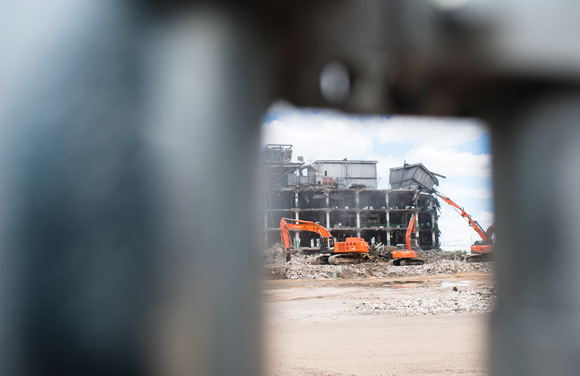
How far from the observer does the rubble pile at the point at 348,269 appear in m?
18.8

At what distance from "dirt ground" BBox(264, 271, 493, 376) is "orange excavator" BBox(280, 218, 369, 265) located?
640 cm

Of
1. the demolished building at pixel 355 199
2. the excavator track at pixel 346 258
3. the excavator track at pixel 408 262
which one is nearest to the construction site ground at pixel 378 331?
the demolished building at pixel 355 199

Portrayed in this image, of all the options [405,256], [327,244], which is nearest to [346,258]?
[327,244]

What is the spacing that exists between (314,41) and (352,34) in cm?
6

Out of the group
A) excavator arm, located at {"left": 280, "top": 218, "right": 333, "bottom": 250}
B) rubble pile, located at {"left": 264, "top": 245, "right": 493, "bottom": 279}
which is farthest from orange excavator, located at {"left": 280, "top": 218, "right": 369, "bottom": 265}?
rubble pile, located at {"left": 264, "top": 245, "right": 493, "bottom": 279}

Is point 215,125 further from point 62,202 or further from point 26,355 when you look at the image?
point 26,355

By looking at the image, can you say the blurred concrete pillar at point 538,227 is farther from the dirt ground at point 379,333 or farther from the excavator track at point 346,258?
the excavator track at point 346,258

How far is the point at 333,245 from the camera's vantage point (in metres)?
20.2

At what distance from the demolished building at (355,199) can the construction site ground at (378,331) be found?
638 millimetres

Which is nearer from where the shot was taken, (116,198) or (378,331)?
(116,198)

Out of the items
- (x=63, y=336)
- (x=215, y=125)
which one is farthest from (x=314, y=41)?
(x=63, y=336)

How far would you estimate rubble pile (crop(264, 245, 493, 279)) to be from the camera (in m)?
18.8

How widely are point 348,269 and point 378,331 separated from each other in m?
→ 11.8

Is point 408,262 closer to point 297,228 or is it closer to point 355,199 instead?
point 297,228
